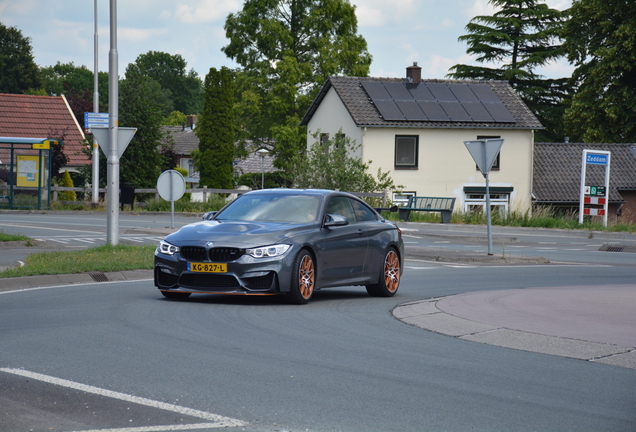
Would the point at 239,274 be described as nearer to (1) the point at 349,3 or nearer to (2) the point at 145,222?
(2) the point at 145,222

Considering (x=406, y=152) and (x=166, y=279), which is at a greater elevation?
(x=406, y=152)

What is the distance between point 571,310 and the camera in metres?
11.0

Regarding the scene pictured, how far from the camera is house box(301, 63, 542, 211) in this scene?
48.8 metres

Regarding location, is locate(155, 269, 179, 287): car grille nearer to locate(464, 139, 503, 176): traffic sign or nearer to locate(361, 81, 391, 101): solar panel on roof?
locate(464, 139, 503, 176): traffic sign

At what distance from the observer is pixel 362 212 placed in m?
13.1

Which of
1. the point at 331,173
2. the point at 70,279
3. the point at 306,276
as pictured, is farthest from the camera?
the point at 331,173

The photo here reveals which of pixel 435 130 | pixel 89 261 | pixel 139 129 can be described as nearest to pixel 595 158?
pixel 435 130

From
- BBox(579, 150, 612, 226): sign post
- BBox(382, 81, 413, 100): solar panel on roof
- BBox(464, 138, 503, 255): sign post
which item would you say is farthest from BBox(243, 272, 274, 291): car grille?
BBox(382, 81, 413, 100): solar panel on roof

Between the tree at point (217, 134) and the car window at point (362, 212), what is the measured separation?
38.9 metres

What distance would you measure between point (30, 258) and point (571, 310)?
31.8 feet

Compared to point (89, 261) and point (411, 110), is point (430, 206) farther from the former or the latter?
point (89, 261)

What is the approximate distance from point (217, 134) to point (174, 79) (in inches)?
3580

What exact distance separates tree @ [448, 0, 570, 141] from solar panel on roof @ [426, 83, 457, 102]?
11.8 meters

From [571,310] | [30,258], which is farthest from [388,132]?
[571,310]
